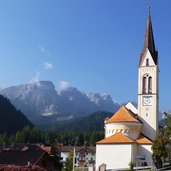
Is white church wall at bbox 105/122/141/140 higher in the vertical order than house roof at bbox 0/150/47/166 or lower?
higher

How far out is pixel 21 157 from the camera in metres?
66.4

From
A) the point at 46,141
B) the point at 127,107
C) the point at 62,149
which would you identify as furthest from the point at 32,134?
the point at 127,107

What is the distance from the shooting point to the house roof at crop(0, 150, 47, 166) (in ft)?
211

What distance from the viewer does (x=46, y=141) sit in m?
197

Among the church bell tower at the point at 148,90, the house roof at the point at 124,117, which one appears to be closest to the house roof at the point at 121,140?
the house roof at the point at 124,117

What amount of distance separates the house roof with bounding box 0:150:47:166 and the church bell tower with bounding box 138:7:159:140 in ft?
66.0

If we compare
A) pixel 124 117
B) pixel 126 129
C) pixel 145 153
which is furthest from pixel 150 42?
pixel 145 153

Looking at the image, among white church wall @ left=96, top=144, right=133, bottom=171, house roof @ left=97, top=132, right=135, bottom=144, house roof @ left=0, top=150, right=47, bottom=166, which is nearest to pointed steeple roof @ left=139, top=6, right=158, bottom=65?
house roof @ left=97, top=132, right=135, bottom=144

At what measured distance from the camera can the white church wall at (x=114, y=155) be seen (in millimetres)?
65750

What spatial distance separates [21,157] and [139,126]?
Result: 20.9m

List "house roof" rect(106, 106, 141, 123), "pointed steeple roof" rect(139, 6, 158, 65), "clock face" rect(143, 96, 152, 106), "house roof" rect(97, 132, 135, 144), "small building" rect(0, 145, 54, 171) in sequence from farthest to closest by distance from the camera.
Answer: "pointed steeple roof" rect(139, 6, 158, 65)
"clock face" rect(143, 96, 152, 106)
"house roof" rect(106, 106, 141, 123)
"house roof" rect(97, 132, 135, 144)
"small building" rect(0, 145, 54, 171)

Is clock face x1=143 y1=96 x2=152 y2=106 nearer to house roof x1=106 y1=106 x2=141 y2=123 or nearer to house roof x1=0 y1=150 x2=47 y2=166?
house roof x1=106 y1=106 x2=141 y2=123

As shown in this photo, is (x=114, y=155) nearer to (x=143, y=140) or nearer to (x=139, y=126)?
(x=143, y=140)

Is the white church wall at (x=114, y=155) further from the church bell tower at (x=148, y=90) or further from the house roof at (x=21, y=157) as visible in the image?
the house roof at (x=21, y=157)
